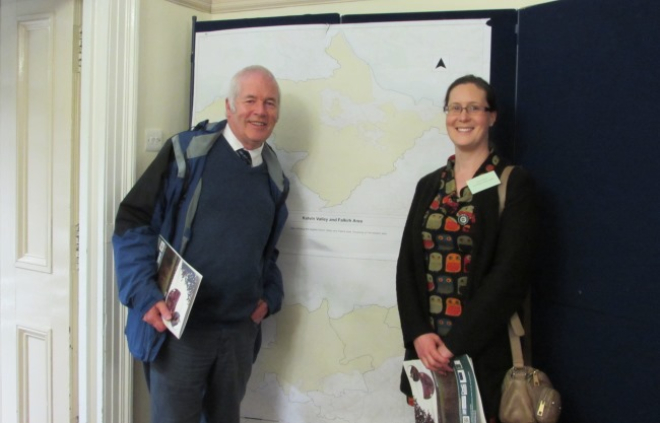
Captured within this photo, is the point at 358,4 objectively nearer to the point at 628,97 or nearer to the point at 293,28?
the point at 293,28

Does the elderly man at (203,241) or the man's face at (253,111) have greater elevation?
the man's face at (253,111)

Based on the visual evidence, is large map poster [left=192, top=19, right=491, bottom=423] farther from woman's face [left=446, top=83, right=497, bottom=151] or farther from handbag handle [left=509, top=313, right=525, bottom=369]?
handbag handle [left=509, top=313, right=525, bottom=369]

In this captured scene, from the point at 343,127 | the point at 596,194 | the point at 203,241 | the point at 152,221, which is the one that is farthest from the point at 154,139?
the point at 596,194

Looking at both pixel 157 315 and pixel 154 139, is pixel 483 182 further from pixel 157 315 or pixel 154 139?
pixel 154 139

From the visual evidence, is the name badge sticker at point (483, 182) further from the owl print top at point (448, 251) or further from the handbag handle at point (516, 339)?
the handbag handle at point (516, 339)

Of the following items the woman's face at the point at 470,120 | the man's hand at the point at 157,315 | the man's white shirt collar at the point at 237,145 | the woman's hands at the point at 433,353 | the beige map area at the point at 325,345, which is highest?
the woman's face at the point at 470,120

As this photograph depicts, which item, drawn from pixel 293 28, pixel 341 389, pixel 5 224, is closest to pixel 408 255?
pixel 341 389

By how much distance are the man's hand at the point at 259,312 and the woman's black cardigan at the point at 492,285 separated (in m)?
0.57

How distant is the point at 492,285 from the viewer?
4.88 feet

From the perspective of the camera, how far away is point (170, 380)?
1.74 meters

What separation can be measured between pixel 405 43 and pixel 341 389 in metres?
1.38

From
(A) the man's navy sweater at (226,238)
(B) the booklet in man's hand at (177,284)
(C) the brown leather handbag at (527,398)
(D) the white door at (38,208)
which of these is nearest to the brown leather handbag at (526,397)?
(C) the brown leather handbag at (527,398)

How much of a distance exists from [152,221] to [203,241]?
0.21m

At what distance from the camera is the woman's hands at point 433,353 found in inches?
60.1
